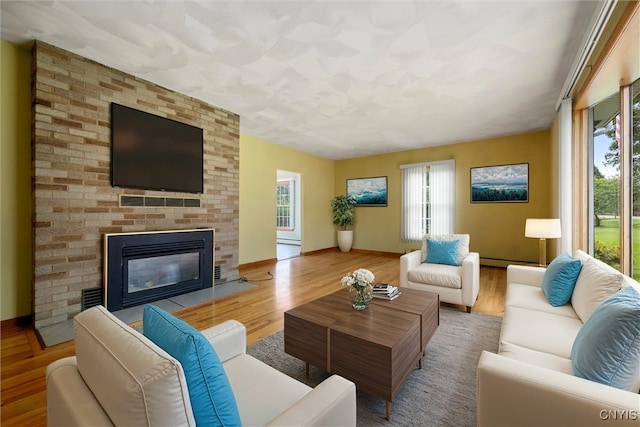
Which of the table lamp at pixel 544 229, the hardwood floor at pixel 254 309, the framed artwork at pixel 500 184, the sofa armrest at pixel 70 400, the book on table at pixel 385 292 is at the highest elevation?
the framed artwork at pixel 500 184

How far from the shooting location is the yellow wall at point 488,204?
5.19 metres

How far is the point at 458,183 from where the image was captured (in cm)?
602

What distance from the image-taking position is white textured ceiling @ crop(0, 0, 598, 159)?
6.91ft

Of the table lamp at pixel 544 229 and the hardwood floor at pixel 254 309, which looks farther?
the table lamp at pixel 544 229

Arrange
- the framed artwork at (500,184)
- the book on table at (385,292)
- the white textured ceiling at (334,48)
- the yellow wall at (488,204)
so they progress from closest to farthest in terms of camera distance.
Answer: the white textured ceiling at (334,48), the book on table at (385,292), the yellow wall at (488,204), the framed artwork at (500,184)

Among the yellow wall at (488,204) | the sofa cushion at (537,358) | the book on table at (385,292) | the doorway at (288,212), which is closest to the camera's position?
the sofa cushion at (537,358)

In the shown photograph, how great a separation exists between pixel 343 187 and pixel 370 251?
78.5 inches

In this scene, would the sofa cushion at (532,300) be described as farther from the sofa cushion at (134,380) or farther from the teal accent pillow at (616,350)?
the sofa cushion at (134,380)

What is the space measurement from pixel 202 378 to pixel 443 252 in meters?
3.39

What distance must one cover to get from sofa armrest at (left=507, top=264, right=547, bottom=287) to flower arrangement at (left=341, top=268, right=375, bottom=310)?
183 cm

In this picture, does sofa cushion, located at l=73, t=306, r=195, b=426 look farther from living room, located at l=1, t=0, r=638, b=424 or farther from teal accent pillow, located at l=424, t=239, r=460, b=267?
teal accent pillow, located at l=424, t=239, r=460, b=267

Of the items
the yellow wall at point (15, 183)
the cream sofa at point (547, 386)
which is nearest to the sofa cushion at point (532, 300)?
the cream sofa at point (547, 386)

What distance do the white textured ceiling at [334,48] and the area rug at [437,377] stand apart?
101 inches

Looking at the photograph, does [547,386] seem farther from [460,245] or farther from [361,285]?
[460,245]
